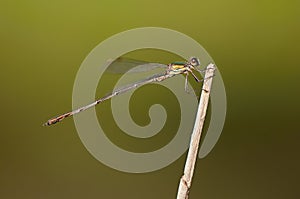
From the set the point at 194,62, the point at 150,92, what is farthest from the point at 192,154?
the point at 150,92

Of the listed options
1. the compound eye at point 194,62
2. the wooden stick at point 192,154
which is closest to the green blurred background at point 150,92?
the compound eye at point 194,62

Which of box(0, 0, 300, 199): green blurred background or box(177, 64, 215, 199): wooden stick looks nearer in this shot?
box(177, 64, 215, 199): wooden stick

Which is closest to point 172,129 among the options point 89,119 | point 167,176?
point 167,176

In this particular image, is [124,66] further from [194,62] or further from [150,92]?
[150,92]

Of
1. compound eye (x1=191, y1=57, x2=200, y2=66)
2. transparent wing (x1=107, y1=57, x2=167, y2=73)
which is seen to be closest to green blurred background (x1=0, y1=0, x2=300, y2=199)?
transparent wing (x1=107, y1=57, x2=167, y2=73)

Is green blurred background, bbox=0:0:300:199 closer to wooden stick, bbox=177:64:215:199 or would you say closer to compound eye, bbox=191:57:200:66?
compound eye, bbox=191:57:200:66

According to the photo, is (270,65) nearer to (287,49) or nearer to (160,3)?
(287,49)

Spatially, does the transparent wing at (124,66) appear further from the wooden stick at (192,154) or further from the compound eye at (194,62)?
the wooden stick at (192,154)

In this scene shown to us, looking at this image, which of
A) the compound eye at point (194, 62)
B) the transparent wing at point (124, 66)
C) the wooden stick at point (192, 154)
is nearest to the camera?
the wooden stick at point (192, 154)
